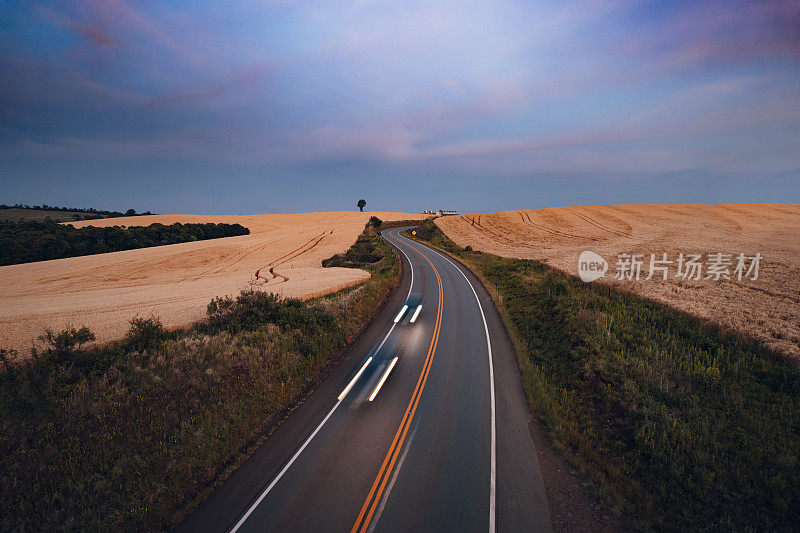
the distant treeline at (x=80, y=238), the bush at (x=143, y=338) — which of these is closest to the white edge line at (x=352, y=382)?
the bush at (x=143, y=338)

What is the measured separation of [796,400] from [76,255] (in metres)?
66.3

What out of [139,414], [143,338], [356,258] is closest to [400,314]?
[143,338]

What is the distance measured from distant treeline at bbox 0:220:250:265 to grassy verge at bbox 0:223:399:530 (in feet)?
131

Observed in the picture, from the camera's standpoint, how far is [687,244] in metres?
37.3

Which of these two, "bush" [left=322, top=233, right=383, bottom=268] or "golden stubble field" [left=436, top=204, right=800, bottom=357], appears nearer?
"golden stubble field" [left=436, top=204, right=800, bottom=357]

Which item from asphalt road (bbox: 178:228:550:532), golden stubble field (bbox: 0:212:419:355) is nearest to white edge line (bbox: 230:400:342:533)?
asphalt road (bbox: 178:228:550:532)

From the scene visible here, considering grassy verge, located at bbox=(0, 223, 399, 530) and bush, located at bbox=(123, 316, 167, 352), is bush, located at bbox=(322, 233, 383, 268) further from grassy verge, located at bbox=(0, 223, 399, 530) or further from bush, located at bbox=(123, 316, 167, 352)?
bush, located at bbox=(123, 316, 167, 352)

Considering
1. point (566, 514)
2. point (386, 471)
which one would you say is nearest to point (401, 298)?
point (386, 471)

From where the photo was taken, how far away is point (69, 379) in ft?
35.6

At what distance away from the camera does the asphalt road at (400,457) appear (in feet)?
24.4

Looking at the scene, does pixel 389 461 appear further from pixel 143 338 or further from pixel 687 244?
pixel 687 244

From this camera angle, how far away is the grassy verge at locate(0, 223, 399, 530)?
7.56m

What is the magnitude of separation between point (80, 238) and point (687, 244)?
81.5 metres

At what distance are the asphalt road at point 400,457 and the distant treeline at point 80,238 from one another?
49.5 meters
